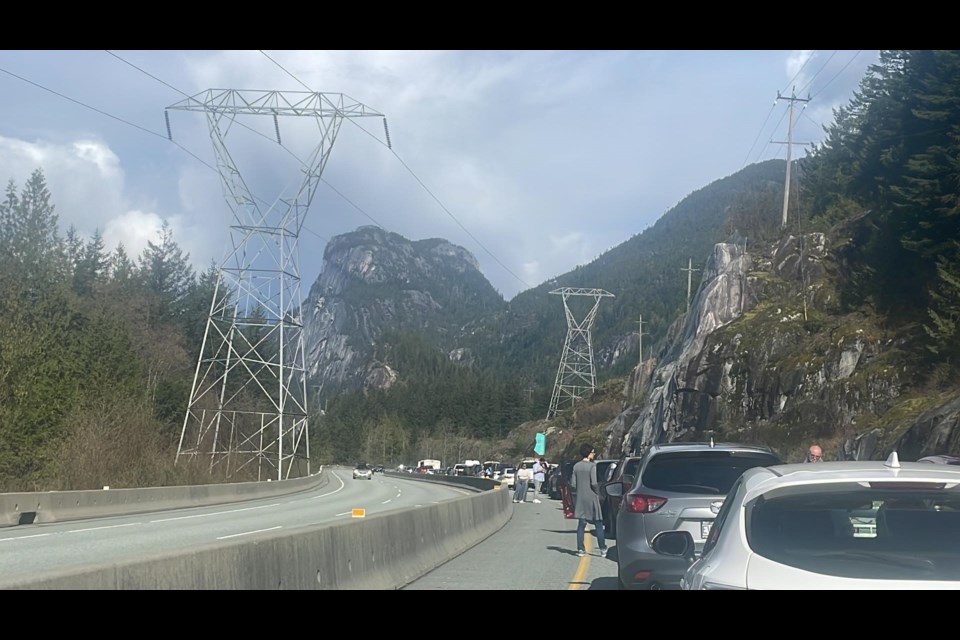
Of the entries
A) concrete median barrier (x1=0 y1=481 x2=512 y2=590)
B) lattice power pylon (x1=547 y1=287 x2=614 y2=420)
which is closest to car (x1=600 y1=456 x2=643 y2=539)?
concrete median barrier (x1=0 y1=481 x2=512 y2=590)

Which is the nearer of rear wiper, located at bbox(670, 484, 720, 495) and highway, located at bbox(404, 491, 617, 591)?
rear wiper, located at bbox(670, 484, 720, 495)

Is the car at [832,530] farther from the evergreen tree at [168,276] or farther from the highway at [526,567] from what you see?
the evergreen tree at [168,276]

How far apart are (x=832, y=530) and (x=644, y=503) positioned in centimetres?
600

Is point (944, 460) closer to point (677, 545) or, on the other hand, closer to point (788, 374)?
point (677, 545)

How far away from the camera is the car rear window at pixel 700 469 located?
11.3 meters

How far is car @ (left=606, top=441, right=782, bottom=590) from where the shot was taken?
10969 millimetres

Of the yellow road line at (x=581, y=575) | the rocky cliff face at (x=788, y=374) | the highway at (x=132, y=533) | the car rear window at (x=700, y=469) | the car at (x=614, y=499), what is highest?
the rocky cliff face at (x=788, y=374)

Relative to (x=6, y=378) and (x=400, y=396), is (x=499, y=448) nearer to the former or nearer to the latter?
(x=400, y=396)

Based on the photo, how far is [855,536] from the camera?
5.55 metres

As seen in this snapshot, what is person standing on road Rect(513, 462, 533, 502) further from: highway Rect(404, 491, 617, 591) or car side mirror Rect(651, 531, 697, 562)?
car side mirror Rect(651, 531, 697, 562)

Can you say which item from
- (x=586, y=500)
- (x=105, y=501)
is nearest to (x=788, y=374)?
(x=105, y=501)

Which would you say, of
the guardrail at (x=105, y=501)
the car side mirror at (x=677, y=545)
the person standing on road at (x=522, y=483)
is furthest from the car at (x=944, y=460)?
the person standing on road at (x=522, y=483)
